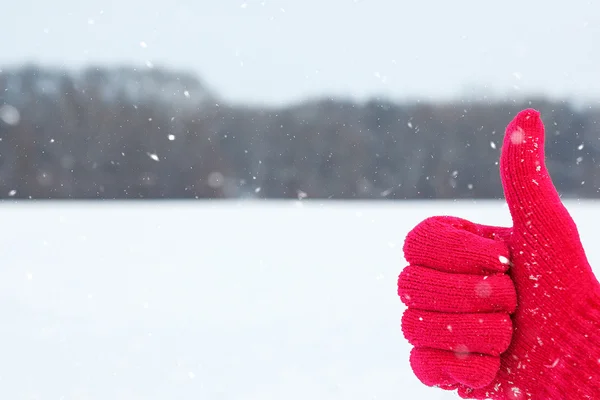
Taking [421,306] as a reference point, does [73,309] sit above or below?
below

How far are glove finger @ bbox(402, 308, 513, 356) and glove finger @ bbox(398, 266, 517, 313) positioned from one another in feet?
0.04

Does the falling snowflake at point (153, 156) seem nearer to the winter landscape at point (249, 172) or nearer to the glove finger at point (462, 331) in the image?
the winter landscape at point (249, 172)

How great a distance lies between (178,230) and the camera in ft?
21.6

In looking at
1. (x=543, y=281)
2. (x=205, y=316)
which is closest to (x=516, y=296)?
(x=543, y=281)

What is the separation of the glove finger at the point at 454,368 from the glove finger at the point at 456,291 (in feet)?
0.26

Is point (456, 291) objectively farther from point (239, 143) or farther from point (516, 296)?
point (239, 143)

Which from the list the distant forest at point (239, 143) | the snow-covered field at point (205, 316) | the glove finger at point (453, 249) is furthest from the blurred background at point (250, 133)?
the glove finger at point (453, 249)

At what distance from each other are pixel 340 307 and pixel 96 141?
15.1m

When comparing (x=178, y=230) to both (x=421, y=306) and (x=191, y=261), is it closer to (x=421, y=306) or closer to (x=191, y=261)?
(x=191, y=261)

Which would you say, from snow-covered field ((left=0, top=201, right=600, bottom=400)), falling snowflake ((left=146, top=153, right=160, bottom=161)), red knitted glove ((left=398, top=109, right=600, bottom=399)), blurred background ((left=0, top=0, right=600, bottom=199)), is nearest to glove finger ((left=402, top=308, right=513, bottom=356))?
red knitted glove ((left=398, top=109, right=600, bottom=399))

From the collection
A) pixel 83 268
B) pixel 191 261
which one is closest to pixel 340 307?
pixel 191 261

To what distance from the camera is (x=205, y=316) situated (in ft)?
10.1

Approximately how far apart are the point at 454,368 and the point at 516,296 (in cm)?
18

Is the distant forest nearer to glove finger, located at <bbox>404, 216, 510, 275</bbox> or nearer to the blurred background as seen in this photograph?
the blurred background
